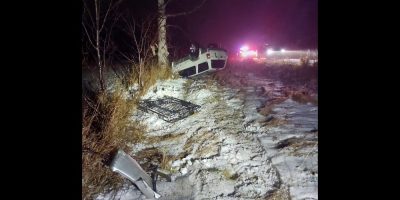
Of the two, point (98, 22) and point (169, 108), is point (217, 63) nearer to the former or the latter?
point (169, 108)

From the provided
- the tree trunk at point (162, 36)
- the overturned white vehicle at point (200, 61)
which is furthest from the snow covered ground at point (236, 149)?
the tree trunk at point (162, 36)

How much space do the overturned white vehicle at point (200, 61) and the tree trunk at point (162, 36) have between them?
0.37 m

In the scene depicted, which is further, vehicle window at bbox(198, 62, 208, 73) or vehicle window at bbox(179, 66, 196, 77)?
vehicle window at bbox(179, 66, 196, 77)

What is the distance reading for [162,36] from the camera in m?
9.02

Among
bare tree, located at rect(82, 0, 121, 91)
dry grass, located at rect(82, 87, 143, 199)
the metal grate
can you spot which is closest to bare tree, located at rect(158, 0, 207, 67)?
bare tree, located at rect(82, 0, 121, 91)

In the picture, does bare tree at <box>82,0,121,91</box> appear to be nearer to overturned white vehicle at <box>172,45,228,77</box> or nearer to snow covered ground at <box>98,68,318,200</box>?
snow covered ground at <box>98,68,318,200</box>

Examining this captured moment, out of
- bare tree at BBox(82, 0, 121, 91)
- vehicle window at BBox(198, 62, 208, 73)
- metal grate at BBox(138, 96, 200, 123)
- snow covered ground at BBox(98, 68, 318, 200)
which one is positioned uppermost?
bare tree at BBox(82, 0, 121, 91)

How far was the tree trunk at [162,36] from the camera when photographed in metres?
8.83

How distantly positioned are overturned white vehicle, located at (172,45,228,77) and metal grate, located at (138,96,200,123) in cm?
218

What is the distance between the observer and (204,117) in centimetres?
575

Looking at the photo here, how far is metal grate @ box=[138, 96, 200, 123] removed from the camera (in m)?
5.84

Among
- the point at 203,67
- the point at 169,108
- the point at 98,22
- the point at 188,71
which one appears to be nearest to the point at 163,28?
the point at 188,71
